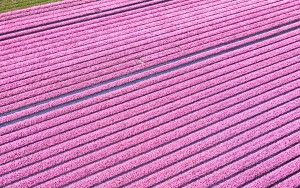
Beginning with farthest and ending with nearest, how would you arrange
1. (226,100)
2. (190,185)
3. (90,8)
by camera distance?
(90,8) → (226,100) → (190,185)

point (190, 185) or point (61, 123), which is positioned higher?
point (61, 123)

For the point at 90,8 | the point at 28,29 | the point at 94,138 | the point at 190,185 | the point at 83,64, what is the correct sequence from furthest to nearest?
1. the point at 90,8
2. the point at 28,29
3. the point at 83,64
4. the point at 94,138
5. the point at 190,185

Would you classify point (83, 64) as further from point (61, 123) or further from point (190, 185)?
point (190, 185)

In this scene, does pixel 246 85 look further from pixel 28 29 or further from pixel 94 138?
pixel 28 29

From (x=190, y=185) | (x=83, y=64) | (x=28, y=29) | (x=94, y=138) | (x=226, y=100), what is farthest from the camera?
(x=28, y=29)

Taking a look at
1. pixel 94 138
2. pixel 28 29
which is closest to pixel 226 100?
pixel 94 138

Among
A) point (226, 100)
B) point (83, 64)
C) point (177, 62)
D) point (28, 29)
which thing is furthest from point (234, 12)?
point (28, 29)

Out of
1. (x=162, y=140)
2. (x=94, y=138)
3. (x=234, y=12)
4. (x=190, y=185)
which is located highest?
(x=234, y=12)

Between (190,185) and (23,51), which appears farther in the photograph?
(23,51)

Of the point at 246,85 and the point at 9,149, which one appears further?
the point at 246,85
